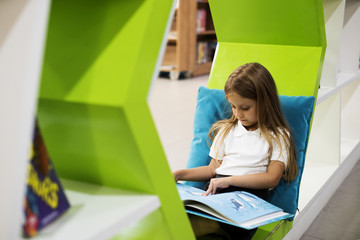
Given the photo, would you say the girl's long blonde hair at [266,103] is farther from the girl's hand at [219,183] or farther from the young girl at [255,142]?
the girl's hand at [219,183]

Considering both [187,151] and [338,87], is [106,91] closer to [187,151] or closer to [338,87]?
[338,87]

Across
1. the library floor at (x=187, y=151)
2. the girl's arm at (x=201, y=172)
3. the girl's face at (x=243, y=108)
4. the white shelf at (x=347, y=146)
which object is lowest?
the library floor at (x=187, y=151)

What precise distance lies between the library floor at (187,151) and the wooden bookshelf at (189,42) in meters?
0.36

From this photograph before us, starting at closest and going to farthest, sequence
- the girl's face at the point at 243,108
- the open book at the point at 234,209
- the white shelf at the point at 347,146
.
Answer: the open book at the point at 234,209 < the girl's face at the point at 243,108 < the white shelf at the point at 347,146

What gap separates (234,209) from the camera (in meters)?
1.33

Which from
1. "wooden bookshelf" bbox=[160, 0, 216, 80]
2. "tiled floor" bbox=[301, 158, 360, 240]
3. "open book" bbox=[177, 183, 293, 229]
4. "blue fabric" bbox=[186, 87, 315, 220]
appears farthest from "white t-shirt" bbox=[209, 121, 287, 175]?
"wooden bookshelf" bbox=[160, 0, 216, 80]

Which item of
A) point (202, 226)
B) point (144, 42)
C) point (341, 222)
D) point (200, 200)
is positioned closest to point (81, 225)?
point (144, 42)

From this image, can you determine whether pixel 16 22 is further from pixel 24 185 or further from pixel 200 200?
pixel 200 200

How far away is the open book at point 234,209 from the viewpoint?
128 centimetres

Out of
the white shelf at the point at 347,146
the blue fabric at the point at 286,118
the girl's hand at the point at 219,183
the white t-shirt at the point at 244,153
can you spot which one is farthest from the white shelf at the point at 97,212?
the white shelf at the point at 347,146

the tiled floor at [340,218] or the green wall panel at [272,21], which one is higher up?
the green wall panel at [272,21]

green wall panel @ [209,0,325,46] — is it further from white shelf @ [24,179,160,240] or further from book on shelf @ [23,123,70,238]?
book on shelf @ [23,123,70,238]

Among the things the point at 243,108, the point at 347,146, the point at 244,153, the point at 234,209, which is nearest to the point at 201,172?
the point at 244,153

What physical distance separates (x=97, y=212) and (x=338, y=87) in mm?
2034
